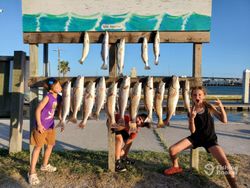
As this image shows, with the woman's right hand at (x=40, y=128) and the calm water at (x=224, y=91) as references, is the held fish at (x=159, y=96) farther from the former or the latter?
the calm water at (x=224, y=91)

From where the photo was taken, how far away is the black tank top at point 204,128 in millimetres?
4652

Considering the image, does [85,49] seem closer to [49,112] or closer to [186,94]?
[49,112]

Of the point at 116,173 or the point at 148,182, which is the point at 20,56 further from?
the point at 148,182

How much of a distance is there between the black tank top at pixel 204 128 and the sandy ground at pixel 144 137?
6.25 feet

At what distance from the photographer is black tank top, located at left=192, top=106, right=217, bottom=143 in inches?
183

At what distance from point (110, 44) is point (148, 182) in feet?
7.41

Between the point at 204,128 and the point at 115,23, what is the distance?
7.18ft

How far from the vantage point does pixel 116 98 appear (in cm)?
468

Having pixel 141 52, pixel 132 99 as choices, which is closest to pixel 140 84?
pixel 132 99

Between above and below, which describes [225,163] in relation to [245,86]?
below

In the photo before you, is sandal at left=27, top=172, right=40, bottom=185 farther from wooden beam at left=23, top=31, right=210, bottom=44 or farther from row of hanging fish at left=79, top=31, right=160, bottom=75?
wooden beam at left=23, top=31, right=210, bottom=44

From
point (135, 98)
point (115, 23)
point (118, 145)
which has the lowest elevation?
point (118, 145)
